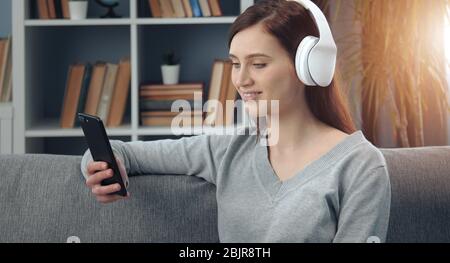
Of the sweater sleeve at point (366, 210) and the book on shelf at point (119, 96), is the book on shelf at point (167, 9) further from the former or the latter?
the sweater sleeve at point (366, 210)

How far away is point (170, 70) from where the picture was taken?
2.88m

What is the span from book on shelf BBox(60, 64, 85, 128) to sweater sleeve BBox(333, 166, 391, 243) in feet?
5.44

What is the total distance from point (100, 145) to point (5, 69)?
5.08 feet

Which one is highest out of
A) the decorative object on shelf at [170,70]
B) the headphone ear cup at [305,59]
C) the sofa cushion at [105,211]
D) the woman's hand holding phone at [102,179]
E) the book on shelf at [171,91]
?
the headphone ear cup at [305,59]

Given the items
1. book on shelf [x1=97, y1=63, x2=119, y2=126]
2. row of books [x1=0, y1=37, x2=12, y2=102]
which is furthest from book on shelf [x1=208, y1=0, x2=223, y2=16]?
row of books [x1=0, y1=37, x2=12, y2=102]

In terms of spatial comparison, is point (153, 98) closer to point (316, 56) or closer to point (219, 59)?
point (219, 59)

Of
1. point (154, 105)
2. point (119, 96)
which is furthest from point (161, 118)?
point (119, 96)

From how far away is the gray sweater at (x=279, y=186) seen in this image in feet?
4.31

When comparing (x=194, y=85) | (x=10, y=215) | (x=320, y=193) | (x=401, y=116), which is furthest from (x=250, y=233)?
(x=401, y=116)

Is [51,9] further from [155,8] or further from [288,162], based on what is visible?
[288,162]

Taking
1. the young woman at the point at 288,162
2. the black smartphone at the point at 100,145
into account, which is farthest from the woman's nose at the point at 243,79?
the black smartphone at the point at 100,145

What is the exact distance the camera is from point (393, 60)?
289 centimetres


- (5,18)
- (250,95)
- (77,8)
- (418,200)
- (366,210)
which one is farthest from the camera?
(5,18)

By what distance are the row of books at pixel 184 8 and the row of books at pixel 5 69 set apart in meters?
0.52
